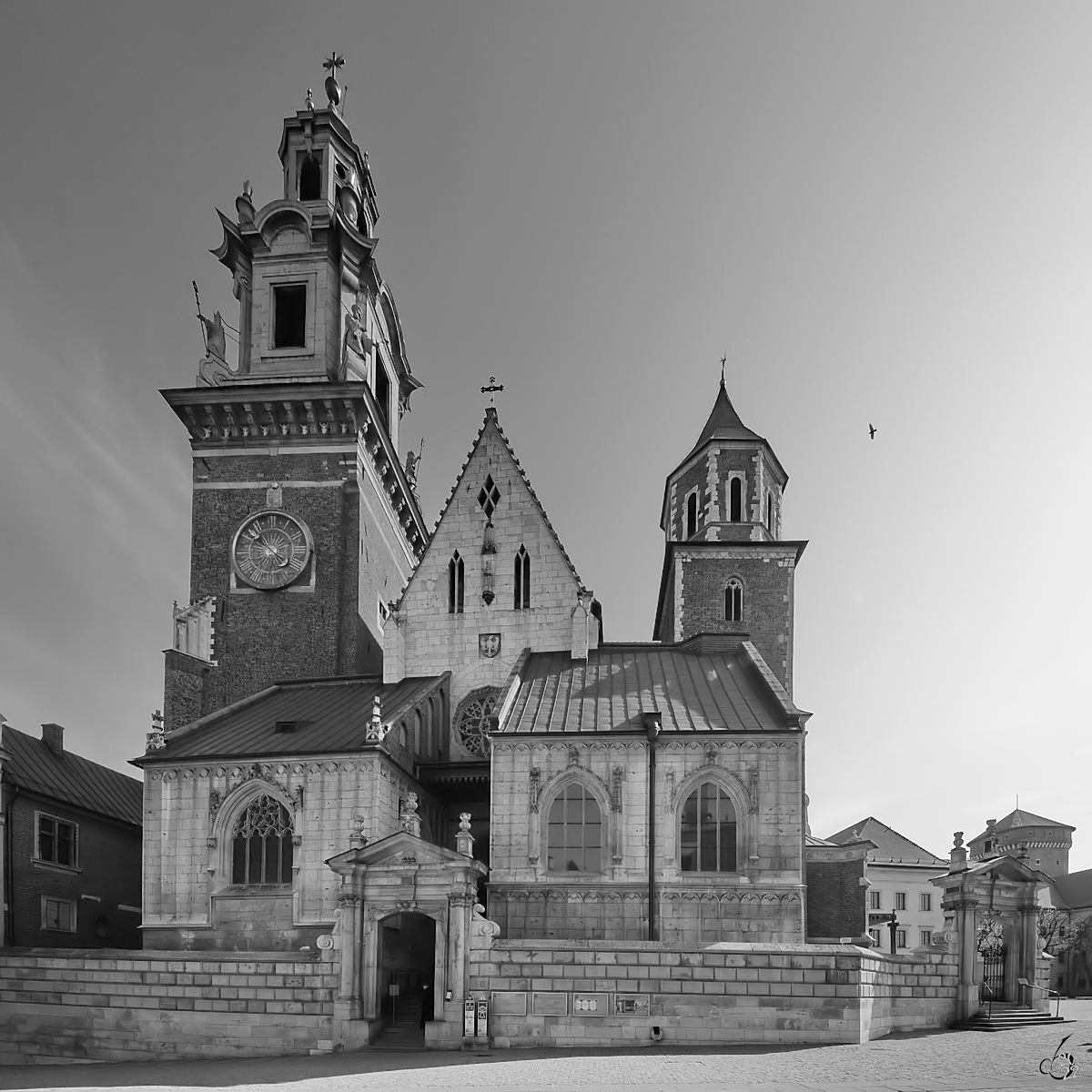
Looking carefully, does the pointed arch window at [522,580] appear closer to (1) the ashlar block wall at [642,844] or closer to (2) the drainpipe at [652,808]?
(1) the ashlar block wall at [642,844]

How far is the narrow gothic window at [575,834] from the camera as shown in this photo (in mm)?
32750

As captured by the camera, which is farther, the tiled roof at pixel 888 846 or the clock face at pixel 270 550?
the tiled roof at pixel 888 846

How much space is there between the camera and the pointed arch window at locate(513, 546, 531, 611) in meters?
40.7

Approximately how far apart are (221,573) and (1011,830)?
98738mm

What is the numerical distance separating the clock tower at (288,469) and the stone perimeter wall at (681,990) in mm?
18287

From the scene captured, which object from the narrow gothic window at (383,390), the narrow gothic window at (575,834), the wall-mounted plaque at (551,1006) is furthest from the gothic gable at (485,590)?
the wall-mounted plaque at (551,1006)

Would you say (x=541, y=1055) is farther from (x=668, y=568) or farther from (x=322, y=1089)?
(x=668, y=568)

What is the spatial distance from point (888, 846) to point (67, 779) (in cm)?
6553

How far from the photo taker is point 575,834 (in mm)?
32906

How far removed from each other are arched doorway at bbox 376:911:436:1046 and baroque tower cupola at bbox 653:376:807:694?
17.4m

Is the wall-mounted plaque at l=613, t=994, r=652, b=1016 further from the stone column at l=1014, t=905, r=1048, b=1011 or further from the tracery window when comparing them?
the tracery window

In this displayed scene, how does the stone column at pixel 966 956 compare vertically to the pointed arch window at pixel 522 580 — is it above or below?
below

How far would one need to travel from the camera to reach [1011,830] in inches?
4574

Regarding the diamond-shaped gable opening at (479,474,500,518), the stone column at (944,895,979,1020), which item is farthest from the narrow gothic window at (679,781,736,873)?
the diamond-shaped gable opening at (479,474,500,518)
